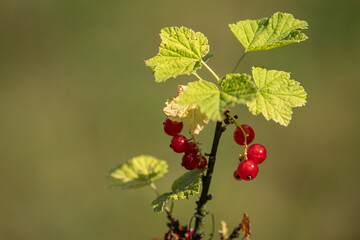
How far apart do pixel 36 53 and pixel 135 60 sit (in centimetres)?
223

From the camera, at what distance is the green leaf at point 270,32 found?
185 centimetres

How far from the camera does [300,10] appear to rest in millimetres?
8797

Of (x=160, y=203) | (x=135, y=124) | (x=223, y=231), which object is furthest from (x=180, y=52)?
(x=135, y=124)

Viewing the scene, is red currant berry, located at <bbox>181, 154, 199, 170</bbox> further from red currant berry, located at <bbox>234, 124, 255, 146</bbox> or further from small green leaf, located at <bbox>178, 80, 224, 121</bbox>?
small green leaf, located at <bbox>178, 80, 224, 121</bbox>

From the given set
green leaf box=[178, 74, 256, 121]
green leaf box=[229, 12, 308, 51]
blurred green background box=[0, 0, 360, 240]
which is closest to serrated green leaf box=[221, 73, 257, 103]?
green leaf box=[178, 74, 256, 121]

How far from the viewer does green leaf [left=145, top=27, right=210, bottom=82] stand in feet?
6.02

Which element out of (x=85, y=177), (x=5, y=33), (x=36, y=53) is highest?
(x=5, y=33)

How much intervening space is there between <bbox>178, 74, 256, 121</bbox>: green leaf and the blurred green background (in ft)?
16.1

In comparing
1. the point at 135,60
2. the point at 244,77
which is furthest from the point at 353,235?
the point at 244,77

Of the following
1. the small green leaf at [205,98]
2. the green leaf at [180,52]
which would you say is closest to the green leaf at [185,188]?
the small green leaf at [205,98]

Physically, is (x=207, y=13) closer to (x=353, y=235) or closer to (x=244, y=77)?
(x=353, y=235)

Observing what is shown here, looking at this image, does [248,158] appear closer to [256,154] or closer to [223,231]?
[256,154]

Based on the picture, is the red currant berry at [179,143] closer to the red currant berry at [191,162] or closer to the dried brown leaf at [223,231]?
the red currant berry at [191,162]

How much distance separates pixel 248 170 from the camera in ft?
5.96
